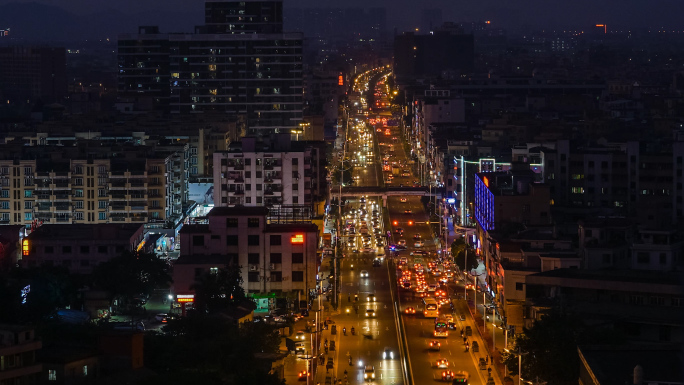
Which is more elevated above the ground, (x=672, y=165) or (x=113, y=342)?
(x=672, y=165)

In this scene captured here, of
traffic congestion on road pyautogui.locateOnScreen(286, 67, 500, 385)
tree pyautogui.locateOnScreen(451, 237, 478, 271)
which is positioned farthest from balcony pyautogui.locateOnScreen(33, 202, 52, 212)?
tree pyautogui.locateOnScreen(451, 237, 478, 271)

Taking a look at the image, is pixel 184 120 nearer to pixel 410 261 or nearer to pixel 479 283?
pixel 410 261

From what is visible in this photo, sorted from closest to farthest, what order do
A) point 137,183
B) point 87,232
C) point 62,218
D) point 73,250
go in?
point 73,250 < point 87,232 < point 62,218 < point 137,183

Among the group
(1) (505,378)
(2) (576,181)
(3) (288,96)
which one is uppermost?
(3) (288,96)

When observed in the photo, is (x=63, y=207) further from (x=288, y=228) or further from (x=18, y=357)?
(x=18, y=357)

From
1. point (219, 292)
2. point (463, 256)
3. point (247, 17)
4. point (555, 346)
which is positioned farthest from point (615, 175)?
point (247, 17)

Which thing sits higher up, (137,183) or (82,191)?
(137,183)

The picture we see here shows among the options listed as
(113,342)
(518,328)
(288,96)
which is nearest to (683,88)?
(288,96)
